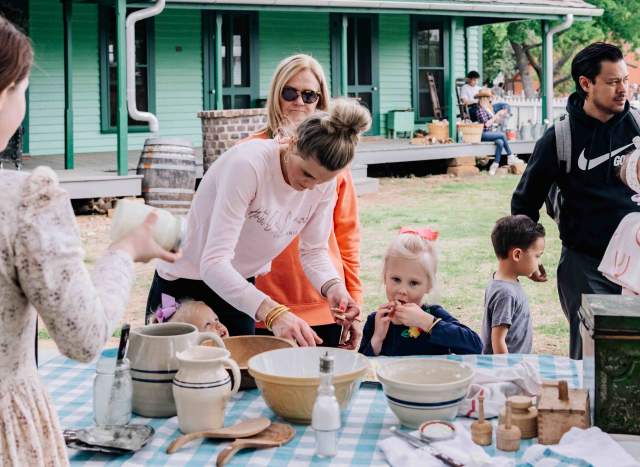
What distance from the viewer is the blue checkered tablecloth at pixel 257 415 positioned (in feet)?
6.61

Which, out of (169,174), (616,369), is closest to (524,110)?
(169,174)

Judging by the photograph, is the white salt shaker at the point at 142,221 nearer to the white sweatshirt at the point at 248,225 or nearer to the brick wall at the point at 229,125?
the white sweatshirt at the point at 248,225

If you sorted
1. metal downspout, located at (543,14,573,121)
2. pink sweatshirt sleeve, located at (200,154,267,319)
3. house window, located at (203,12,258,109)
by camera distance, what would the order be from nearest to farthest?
pink sweatshirt sleeve, located at (200,154,267,319), house window, located at (203,12,258,109), metal downspout, located at (543,14,573,121)

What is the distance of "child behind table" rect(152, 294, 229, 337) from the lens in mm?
2658

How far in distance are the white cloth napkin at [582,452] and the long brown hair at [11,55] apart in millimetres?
1289

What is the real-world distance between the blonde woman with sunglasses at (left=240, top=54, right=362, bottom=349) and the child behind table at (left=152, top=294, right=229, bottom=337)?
623mm

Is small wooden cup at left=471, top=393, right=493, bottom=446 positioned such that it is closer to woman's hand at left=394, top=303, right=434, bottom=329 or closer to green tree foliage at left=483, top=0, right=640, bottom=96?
woman's hand at left=394, top=303, right=434, bottom=329

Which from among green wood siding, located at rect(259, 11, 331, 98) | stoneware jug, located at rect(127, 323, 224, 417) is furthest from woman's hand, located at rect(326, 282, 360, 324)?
green wood siding, located at rect(259, 11, 331, 98)

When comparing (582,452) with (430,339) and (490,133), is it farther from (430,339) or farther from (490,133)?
(490,133)

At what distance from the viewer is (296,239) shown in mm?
3396

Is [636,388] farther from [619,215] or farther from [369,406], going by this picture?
Result: [619,215]

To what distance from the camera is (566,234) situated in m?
3.93

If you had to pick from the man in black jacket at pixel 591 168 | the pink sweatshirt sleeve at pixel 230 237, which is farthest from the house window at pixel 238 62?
the pink sweatshirt sleeve at pixel 230 237

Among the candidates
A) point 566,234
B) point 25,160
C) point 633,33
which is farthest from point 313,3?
point 633,33
